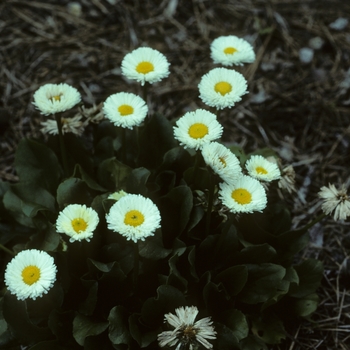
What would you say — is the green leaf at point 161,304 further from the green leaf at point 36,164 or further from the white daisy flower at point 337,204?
the green leaf at point 36,164

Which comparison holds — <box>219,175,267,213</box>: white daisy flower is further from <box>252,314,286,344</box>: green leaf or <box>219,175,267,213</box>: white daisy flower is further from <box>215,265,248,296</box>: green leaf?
<box>252,314,286,344</box>: green leaf

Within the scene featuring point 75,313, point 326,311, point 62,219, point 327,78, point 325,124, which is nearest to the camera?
point 62,219

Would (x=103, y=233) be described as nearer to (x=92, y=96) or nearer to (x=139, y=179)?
(x=139, y=179)

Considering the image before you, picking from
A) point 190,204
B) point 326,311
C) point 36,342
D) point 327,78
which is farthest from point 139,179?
point 327,78

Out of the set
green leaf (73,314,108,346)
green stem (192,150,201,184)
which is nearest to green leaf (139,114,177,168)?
green stem (192,150,201,184)

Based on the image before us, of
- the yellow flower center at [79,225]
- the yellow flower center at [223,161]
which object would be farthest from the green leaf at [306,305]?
the yellow flower center at [79,225]

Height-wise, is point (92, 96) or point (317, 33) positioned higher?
point (317, 33)

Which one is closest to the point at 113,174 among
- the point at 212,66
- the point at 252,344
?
the point at 252,344
